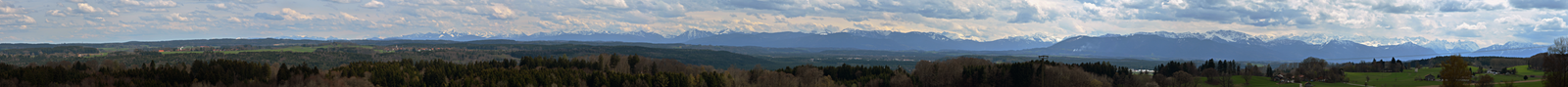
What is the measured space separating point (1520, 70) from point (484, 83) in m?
179

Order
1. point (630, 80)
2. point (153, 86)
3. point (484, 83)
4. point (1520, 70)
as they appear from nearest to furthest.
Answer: point (153, 86) < point (484, 83) < point (630, 80) < point (1520, 70)

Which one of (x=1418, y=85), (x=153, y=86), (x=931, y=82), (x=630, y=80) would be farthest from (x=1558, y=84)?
(x=153, y=86)

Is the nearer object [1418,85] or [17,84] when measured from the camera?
[17,84]

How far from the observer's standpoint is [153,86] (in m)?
84.4

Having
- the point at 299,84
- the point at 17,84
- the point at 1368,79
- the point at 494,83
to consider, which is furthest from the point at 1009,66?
the point at 17,84

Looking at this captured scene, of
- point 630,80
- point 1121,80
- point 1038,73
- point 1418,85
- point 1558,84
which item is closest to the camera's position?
point 1558,84

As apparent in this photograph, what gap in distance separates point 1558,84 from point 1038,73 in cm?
5093

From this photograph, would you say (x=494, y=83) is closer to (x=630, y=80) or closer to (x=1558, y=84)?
(x=630, y=80)

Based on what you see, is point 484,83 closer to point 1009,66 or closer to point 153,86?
point 153,86

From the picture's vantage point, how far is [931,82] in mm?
115688

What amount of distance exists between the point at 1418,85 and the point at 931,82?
79.4 meters

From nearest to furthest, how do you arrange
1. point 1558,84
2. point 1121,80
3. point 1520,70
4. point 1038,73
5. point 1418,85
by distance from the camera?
point 1558,84 → point 1038,73 → point 1418,85 → point 1121,80 → point 1520,70

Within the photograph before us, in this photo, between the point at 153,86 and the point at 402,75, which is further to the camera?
the point at 402,75

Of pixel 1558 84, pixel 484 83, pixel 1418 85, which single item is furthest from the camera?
pixel 1418 85
